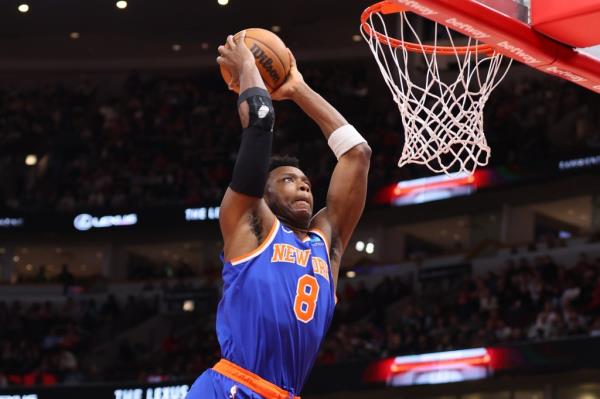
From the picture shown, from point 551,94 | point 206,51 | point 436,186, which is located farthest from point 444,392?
point 206,51

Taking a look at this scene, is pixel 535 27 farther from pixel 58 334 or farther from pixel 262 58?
pixel 58 334

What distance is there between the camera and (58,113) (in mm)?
26859

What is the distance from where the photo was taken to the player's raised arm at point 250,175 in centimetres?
417

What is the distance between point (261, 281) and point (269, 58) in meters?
1.00

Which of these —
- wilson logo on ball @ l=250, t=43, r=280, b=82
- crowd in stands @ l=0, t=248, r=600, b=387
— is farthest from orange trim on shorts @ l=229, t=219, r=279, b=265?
crowd in stands @ l=0, t=248, r=600, b=387

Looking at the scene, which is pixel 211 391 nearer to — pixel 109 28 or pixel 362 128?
pixel 362 128

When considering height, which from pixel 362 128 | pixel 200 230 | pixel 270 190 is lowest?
pixel 270 190

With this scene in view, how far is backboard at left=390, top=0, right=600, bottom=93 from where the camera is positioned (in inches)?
231

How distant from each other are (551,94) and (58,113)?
1184cm

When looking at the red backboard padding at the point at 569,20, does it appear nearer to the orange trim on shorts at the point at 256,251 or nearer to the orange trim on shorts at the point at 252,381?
the orange trim on shorts at the point at 256,251

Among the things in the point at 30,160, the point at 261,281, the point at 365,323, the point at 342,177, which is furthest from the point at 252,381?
the point at 30,160

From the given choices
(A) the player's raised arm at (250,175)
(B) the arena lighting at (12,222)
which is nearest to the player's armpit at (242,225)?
(A) the player's raised arm at (250,175)

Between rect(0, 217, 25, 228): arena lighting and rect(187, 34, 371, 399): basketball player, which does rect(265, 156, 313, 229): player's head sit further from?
rect(0, 217, 25, 228): arena lighting

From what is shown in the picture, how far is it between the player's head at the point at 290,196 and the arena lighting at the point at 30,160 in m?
21.5
